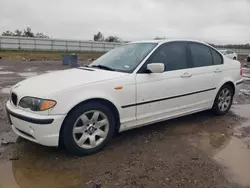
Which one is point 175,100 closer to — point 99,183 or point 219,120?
point 219,120

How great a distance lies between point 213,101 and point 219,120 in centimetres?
40

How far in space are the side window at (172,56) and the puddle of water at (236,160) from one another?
4.97ft

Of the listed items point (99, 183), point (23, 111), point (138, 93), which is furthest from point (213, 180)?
point (23, 111)

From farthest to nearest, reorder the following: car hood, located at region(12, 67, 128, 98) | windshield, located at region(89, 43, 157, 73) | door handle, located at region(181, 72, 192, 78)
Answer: door handle, located at region(181, 72, 192, 78) → windshield, located at region(89, 43, 157, 73) → car hood, located at region(12, 67, 128, 98)

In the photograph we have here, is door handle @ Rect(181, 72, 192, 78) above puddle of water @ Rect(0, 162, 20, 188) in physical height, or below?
above

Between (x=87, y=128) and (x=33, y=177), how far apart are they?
887 mm

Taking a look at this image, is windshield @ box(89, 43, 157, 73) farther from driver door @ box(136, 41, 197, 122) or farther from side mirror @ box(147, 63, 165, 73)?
side mirror @ box(147, 63, 165, 73)

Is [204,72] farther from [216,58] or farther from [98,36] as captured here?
[98,36]

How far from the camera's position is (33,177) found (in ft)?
9.79

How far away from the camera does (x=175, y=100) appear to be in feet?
14.2

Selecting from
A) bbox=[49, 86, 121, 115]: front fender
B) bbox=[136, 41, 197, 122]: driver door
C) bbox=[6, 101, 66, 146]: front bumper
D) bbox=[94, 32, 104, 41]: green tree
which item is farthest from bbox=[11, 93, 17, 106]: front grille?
bbox=[94, 32, 104, 41]: green tree

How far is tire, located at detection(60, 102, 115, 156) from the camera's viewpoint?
3.29m

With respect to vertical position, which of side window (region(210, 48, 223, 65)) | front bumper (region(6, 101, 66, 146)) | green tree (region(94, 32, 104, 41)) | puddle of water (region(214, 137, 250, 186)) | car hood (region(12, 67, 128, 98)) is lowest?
puddle of water (region(214, 137, 250, 186))

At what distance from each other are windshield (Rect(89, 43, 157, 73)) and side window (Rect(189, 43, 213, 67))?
87cm
